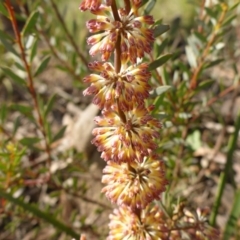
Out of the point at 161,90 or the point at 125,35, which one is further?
the point at 161,90

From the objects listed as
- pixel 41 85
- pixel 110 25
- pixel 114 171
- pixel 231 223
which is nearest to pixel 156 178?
pixel 114 171

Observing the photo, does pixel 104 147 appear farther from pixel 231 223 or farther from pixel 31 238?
pixel 31 238

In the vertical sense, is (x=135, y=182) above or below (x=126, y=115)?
below

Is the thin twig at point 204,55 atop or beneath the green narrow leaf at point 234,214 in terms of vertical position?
atop

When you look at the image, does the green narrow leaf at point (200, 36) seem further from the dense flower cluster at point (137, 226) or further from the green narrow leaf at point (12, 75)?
the dense flower cluster at point (137, 226)

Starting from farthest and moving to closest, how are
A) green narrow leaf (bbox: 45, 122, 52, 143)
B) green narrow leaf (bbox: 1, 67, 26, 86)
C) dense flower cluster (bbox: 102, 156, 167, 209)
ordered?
green narrow leaf (bbox: 45, 122, 52, 143)
green narrow leaf (bbox: 1, 67, 26, 86)
dense flower cluster (bbox: 102, 156, 167, 209)

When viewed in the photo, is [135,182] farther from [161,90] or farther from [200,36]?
[200,36]

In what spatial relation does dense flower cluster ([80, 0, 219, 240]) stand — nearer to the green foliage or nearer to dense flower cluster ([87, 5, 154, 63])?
dense flower cluster ([87, 5, 154, 63])

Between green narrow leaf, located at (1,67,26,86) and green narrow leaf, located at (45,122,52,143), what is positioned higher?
green narrow leaf, located at (1,67,26,86)

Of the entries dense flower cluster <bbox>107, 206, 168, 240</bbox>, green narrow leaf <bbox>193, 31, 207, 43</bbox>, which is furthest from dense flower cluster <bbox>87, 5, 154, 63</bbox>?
green narrow leaf <bbox>193, 31, 207, 43</bbox>

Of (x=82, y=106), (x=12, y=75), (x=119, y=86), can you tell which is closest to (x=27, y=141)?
(x=12, y=75)

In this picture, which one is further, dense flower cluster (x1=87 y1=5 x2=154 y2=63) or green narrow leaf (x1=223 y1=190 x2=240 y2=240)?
green narrow leaf (x1=223 y1=190 x2=240 y2=240)

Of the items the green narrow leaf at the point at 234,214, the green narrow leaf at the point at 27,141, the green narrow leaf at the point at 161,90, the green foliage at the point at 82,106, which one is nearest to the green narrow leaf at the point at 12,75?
the green foliage at the point at 82,106
